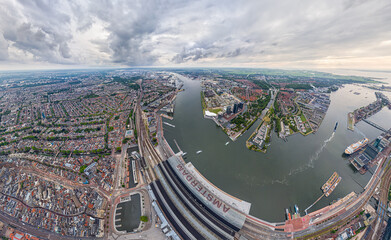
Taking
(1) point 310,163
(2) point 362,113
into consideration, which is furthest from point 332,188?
(2) point 362,113

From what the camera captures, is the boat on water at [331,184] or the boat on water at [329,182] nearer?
the boat on water at [331,184]

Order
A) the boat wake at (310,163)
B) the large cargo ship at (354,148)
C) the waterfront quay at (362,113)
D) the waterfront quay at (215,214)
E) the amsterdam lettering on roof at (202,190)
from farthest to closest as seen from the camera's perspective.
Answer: the waterfront quay at (362,113)
the large cargo ship at (354,148)
the boat wake at (310,163)
the amsterdam lettering on roof at (202,190)
the waterfront quay at (215,214)

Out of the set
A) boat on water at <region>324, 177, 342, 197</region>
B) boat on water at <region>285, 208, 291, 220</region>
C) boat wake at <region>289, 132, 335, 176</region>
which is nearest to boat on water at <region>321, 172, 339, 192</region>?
boat on water at <region>324, 177, 342, 197</region>

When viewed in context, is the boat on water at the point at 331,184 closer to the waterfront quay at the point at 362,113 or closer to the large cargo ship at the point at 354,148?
the large cargo ship at the point at 354,148

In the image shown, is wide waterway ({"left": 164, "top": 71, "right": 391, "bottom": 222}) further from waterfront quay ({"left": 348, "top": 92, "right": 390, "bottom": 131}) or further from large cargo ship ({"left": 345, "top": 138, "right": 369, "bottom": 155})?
waterfront quay ({"left": 348, "top": 92, "right": 390, "bottom": 131})

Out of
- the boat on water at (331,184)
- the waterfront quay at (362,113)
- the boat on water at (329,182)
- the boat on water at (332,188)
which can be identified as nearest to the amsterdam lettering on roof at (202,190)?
the boat on water at (332,188)

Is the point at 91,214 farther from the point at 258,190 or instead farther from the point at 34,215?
the point at 258,190

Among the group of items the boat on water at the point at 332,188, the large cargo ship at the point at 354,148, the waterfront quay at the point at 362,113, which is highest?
the waterfront quay at the point at 362,113

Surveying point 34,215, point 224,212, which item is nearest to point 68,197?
point 34,215

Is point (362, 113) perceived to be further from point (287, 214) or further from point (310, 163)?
point (287, 214)

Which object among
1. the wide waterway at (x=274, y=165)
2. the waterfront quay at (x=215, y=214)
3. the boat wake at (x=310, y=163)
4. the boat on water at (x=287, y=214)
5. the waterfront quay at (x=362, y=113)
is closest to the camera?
the waterfront quay at (x=215, y=214)
